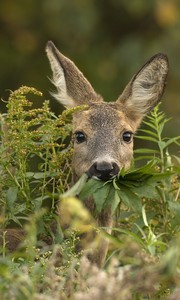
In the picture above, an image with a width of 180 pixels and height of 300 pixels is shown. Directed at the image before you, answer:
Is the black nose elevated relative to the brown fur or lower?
lower

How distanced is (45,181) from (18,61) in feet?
39.2

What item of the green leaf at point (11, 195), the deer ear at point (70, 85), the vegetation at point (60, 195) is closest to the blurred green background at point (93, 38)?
the deer ear at point (70, 85)

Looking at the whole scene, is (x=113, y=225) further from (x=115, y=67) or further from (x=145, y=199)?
(x=115, y=67)

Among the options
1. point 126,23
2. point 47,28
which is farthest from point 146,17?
point 47,28

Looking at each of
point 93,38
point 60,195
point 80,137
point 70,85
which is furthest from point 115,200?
point 93,38

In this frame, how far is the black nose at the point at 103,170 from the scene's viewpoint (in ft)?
25.1

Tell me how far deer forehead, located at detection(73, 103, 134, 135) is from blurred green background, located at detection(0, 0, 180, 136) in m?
8.06

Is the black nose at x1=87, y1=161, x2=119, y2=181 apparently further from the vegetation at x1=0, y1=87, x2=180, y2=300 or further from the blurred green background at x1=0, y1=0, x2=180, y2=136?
the blurred green background at x1=0, y1=0, x2=180, y2=136

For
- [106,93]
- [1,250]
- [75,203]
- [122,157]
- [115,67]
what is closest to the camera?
[75,203]

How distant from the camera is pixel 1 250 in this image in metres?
7.20

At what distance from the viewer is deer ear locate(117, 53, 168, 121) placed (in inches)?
367

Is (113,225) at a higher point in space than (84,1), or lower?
lower

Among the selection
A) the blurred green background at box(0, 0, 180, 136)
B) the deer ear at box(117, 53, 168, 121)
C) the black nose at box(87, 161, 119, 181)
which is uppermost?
the blurred green background at box(0, 0, 180, 136)

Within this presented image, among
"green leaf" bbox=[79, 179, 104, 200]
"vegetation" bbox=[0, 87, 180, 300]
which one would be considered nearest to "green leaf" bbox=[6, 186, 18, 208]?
"vegetation" bbox=[0, 87, 180, 300]
